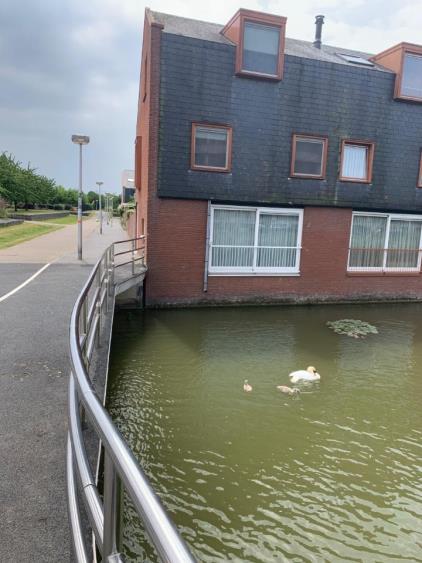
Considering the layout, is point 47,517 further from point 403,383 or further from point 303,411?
point 403,383

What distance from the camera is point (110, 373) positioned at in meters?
7.42

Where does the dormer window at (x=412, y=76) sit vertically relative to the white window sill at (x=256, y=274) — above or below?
above

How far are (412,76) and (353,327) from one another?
8345 millimetres

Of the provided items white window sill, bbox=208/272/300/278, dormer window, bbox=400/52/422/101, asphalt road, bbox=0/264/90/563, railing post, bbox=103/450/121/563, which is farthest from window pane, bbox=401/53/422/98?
railing post, bbox=103/450/121/563

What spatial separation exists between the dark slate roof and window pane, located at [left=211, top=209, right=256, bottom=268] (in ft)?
15.0

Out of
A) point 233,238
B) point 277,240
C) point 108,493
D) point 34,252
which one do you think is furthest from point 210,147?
point 108,493

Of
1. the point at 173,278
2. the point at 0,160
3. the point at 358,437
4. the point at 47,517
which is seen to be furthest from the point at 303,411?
the point at 0,160

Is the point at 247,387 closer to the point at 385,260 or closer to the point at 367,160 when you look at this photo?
the point at 385,260

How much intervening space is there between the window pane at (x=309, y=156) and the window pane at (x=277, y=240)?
1387 millimetres

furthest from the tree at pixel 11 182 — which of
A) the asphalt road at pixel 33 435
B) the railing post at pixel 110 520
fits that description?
the railing post at pixel 110 520

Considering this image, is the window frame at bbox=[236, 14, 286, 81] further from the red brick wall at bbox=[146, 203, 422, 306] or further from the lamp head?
the lamp head

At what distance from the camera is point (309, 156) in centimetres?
1309

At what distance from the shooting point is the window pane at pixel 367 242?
14.1m

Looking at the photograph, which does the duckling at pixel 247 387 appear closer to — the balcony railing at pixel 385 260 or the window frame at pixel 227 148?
the window frame at pixel 227 148
